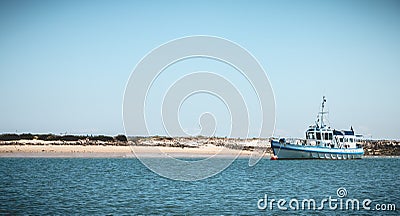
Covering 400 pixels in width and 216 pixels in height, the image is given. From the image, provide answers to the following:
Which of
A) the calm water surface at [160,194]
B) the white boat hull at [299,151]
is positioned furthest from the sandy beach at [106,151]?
the calm water surface at [160,194]

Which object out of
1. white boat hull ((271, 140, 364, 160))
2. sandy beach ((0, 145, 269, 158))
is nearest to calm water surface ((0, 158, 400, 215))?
sandy beach ((0, 145, 269, 158))

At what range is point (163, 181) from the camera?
143 ft

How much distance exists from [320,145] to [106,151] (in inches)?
1550

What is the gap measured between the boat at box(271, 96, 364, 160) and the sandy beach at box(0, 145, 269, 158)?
17528 mm

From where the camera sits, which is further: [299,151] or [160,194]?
[299,151]

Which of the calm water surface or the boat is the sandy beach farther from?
the calm water surface

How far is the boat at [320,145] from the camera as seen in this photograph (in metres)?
83.4

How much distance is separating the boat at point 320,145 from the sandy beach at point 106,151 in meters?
17.5

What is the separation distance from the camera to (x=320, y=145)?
287 ft

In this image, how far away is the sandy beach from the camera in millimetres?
81094

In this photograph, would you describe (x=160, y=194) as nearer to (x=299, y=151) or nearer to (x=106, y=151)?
(x=299, y=151)

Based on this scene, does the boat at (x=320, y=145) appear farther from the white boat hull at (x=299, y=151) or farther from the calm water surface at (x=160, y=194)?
the calm water surface at (x=160, y=194)

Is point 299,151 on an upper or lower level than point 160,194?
upper

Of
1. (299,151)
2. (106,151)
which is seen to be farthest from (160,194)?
(106,151)
